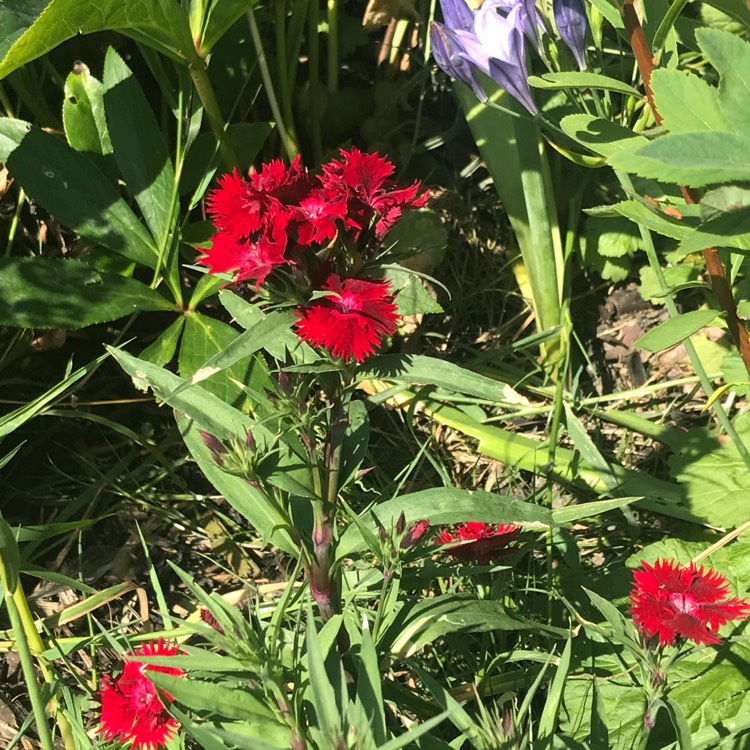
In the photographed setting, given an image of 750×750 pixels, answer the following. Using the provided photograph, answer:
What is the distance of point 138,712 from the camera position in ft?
2.78

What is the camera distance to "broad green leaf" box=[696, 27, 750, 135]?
633mm

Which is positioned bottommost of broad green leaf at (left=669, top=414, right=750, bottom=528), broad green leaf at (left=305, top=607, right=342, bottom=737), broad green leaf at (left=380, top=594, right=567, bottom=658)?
broad green leaf at (left=669, top=414, right=750, bottom=528)

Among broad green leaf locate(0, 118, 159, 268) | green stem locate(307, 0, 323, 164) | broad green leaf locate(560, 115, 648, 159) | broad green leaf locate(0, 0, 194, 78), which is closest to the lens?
broad green leaf locate(560, 115, 648, 159)

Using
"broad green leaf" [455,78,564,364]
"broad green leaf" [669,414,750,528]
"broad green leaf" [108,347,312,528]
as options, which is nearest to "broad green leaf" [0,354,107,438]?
"broad green leaf" [108,347,312,528]

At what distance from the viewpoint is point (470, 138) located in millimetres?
1803

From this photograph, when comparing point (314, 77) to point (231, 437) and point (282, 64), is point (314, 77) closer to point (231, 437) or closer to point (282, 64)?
point (282, 64)

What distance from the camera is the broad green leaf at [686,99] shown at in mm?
699

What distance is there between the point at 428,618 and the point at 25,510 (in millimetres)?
869

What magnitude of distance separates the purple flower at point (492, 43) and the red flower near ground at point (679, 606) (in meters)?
0.58

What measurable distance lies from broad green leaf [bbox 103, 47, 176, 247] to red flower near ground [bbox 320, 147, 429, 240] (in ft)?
1.91

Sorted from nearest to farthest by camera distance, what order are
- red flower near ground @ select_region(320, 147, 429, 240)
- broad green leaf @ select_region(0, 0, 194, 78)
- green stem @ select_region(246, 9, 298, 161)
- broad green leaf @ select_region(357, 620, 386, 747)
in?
broad green leaf @ select_region(357, 620, 386, 747) → red flower near ground @ select_region(320, 147, 429, 240) → broad green leaf @ select_region(0, 0, 194, 78) → green stem @ select_region(246, 9, 298, 161)

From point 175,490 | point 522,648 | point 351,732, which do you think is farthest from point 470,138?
point 351,732

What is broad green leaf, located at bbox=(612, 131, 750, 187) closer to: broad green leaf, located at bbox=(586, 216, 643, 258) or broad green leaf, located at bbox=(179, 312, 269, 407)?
broad green leaf, located at bbox=(179, 312, 269, 407)

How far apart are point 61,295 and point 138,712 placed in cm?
69
